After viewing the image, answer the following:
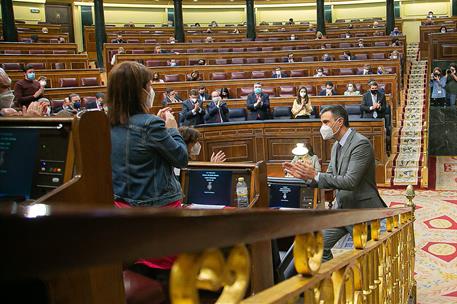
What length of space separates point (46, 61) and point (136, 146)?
11342mm

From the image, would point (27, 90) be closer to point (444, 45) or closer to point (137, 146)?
point (137, 146)

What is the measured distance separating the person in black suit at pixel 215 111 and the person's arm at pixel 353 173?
5.37 meters

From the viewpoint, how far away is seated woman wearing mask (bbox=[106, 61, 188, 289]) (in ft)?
6.43

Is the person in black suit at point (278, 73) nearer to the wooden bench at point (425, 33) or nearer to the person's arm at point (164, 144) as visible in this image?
the wooden bench at point (425, 33)

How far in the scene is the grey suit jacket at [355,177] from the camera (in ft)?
11.6

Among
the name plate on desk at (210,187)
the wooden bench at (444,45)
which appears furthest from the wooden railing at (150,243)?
the wooden bench at (444,45)

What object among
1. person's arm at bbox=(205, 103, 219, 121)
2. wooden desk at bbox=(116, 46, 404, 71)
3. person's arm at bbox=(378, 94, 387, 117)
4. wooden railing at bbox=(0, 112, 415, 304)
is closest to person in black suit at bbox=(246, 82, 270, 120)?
person's arm at bbox=(205, 103, 219, 121)

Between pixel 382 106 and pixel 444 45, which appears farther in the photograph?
pixel 444 45

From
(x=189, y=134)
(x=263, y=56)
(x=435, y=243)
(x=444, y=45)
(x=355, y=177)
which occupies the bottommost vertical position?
(x=435, y=243)

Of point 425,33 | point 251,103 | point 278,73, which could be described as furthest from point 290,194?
point 425,33

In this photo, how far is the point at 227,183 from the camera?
378 cm

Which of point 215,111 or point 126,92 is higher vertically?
point 126,92

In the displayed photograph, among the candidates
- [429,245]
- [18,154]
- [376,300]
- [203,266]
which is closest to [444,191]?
[429,245]

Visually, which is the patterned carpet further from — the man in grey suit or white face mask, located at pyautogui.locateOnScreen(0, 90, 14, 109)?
white face mask, located at pyautogui.locateOnScreen(0, 90, 14, 109)
